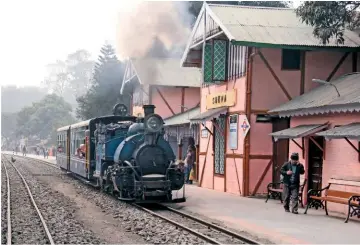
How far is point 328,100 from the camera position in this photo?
1486 cm

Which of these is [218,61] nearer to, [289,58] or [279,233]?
[289,58]

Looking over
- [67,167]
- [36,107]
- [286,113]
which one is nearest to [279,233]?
[286,113]

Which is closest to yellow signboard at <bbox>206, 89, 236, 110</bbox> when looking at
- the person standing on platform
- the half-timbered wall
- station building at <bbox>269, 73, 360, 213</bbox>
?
the half-timbered wall

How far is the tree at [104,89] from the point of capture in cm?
4644

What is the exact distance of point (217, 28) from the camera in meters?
20.1

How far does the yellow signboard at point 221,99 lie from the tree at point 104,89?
2365 centimetres

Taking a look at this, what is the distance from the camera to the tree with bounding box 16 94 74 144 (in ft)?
250

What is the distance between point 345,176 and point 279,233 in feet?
11.3

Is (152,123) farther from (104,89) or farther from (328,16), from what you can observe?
(104,89)

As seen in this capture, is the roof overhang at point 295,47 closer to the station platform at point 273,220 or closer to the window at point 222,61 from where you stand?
the window at point 222,61

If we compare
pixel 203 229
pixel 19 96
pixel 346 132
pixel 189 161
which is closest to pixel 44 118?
pixel 19 96

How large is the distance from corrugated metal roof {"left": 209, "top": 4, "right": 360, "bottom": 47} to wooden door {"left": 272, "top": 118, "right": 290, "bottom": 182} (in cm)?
256

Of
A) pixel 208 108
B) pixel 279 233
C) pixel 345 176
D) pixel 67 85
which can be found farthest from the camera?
pixel 67 85

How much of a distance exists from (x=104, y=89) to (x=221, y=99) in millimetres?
27013
